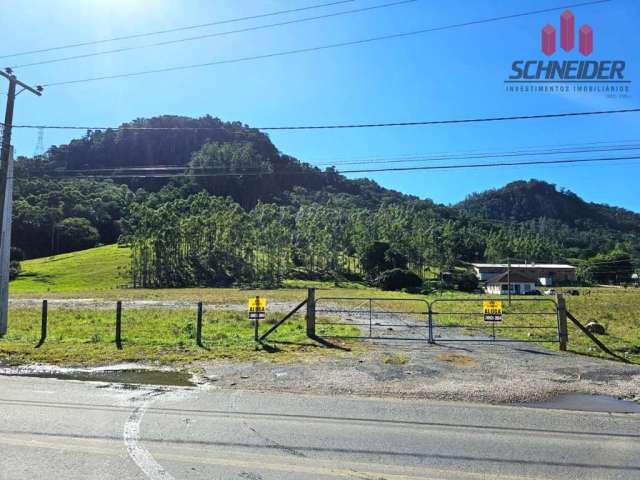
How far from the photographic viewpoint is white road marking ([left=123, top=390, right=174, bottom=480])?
486 centimetres

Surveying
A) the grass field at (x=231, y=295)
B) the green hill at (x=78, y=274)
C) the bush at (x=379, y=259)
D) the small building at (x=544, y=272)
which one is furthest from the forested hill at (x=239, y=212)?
the grass field at (x=231, y=295)

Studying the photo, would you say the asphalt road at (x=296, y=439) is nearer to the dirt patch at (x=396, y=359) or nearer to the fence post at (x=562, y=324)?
the dirt patch at (x=396, y=359)

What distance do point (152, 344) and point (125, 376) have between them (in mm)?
3816

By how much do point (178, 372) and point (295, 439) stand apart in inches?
213

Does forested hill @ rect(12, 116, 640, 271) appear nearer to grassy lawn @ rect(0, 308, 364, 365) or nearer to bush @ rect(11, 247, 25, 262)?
bush @ rect(11, 247, 25, 262)

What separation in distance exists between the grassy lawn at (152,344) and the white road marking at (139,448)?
4.49 meters

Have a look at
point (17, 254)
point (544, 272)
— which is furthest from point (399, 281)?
point (17, 254)

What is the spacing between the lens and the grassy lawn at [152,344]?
12133 mm

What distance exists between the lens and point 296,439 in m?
6.04

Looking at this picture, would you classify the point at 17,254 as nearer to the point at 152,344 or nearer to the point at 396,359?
the point at 152,344

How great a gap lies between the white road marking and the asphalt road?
0.01 m

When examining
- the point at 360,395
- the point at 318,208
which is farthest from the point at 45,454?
the point at 318,208

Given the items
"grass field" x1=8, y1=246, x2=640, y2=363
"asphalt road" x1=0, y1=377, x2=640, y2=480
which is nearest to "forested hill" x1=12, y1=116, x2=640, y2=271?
"grass field" x1=8, y1=246, x2=640, y2=363

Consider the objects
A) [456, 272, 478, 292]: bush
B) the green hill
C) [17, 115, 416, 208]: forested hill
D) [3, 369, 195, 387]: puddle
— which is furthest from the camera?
[17, 115, 416, 208]: forested hill
